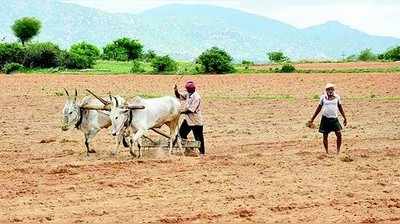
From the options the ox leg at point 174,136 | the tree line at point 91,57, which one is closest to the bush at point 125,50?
the tree line at point 91,57

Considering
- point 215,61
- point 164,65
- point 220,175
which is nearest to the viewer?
point 220,175

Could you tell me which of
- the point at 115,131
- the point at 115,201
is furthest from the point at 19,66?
the point at 115,201

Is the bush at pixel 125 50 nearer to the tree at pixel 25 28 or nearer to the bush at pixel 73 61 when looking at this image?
the tree at pixel 25 28

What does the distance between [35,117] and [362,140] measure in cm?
1182

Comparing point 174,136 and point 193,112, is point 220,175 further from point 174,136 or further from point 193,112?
point 174,136

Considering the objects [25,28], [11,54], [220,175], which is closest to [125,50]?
[25,28]

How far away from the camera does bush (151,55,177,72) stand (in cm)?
5459

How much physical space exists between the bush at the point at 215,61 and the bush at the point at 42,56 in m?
17.3

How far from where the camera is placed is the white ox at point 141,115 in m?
17.0

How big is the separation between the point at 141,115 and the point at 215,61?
35.2 metres

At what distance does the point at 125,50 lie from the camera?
89.2 meters

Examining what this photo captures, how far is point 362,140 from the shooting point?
68.6 ft

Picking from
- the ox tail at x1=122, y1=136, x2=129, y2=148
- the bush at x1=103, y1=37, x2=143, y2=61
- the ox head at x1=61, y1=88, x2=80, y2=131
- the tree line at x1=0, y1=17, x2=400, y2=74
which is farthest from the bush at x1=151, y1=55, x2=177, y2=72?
the ox head at x1=61, y1=88, x2=80, y2=131

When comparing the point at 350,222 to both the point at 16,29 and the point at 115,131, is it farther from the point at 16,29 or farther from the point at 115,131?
the point at 16,29
